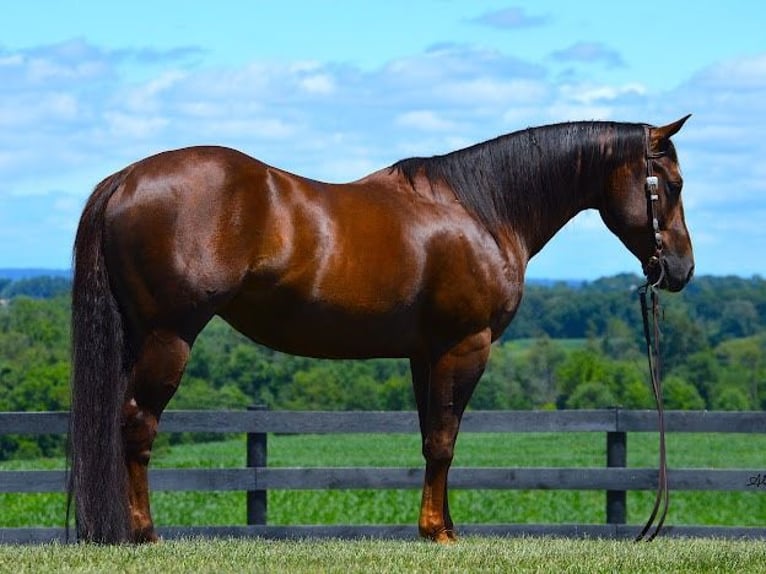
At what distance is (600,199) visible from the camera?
7957 mm

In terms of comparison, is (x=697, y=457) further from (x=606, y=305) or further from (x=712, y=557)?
(x=606, y=305)

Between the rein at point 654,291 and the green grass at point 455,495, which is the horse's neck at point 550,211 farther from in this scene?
the green grass at point 455,495

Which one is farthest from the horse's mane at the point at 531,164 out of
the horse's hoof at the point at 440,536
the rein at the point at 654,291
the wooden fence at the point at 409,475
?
the wooden fence at the point at 409,475

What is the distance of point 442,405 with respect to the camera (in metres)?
7.43

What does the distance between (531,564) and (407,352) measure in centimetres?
161

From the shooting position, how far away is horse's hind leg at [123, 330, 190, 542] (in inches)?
267

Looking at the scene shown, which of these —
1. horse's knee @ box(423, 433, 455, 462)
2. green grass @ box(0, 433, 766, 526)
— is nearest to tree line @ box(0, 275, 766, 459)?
green grass @ box(0, 433, 766, 526)

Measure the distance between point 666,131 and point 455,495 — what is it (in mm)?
13862

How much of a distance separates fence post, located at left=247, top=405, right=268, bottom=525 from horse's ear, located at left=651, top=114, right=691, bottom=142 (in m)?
4.40

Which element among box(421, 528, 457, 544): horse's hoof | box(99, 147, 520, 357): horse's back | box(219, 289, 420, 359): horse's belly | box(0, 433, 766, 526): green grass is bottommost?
box(0, 433, 766, 526): green grass

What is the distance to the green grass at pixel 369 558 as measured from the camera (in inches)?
240

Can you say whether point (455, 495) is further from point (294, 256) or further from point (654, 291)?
point (294, 256)

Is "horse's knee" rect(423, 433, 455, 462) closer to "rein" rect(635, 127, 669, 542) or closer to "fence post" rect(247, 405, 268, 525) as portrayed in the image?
"rein" rect(635, 127, 669, 542)

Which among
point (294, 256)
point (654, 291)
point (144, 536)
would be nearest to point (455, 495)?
point (654, 291)
